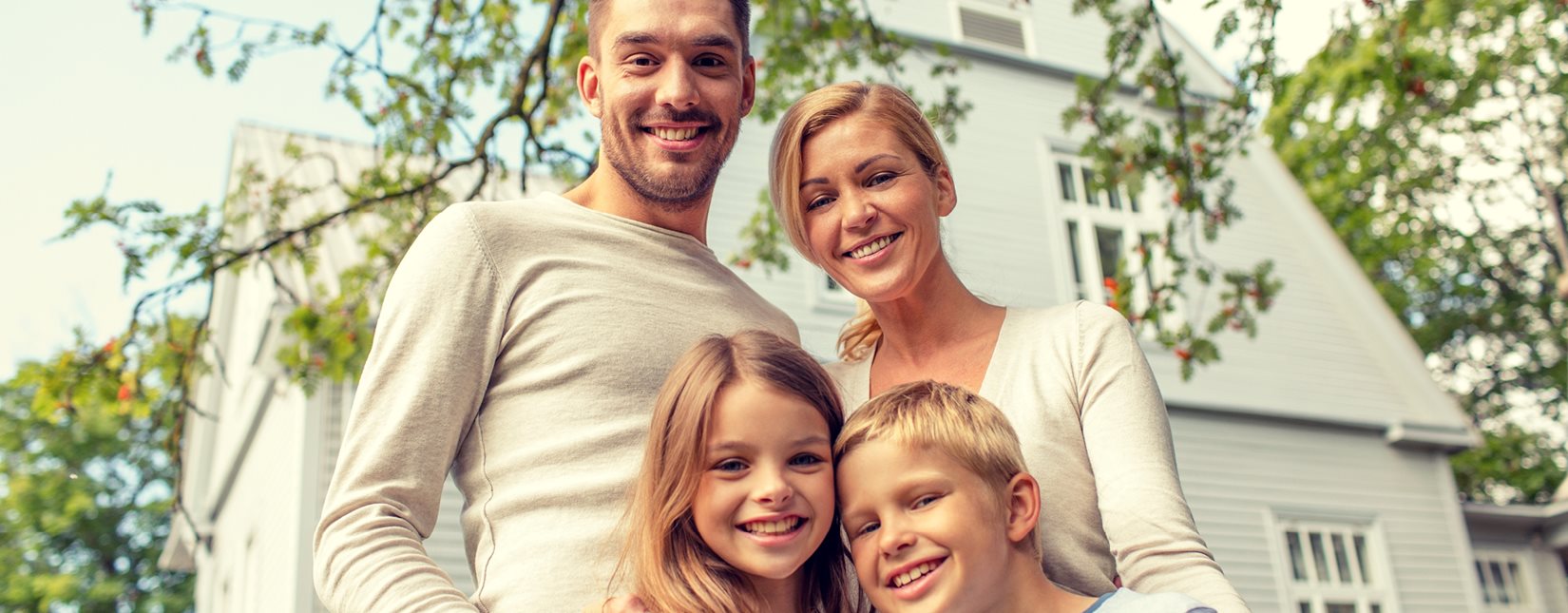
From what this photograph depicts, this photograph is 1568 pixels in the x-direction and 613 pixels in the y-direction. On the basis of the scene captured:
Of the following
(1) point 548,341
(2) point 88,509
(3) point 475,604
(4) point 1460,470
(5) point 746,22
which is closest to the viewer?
(3) point 475,604

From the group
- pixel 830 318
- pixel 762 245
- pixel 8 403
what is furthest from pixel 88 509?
pixel 762 245

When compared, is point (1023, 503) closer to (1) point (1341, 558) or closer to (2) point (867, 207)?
(2) point (867, 207)

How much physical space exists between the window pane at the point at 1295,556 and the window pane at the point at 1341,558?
43 cm

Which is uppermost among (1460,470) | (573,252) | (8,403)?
(8,403)

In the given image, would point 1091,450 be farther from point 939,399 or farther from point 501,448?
point 501,448

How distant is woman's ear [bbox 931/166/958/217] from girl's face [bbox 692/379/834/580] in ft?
2.15

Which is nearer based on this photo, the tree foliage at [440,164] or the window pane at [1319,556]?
the tree foliage at [440,164]

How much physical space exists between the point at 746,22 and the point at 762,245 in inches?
220

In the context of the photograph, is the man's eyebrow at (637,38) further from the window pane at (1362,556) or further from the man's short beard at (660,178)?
the window pane at (1362,556)

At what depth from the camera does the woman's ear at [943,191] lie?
2.70 m

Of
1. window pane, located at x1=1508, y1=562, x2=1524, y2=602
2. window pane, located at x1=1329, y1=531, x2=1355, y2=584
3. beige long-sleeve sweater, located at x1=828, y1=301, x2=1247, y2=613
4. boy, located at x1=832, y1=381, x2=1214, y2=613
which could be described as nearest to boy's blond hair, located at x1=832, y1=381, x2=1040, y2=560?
boy, located at x1=832, y1=381, x2=1214, y2=613

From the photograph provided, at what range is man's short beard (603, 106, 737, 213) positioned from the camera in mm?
2551

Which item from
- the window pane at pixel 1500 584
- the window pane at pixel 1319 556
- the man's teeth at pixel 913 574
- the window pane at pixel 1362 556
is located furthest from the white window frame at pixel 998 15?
the man's teeth at pixel 913 574

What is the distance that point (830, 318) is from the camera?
37.8ft
